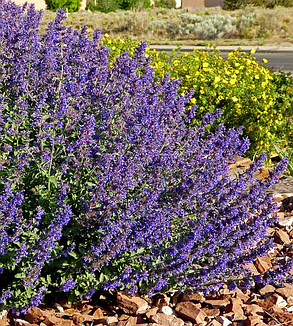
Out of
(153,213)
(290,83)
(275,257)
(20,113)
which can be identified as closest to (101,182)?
(153,213)

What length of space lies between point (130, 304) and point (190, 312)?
35cm

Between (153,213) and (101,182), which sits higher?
(101,182)

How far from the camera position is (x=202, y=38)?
107ft

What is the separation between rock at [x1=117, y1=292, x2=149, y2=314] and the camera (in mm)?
3480

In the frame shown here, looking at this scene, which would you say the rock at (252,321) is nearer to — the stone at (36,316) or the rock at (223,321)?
the rock at (223,321)

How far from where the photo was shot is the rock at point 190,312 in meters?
3.49

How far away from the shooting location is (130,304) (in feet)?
11.4

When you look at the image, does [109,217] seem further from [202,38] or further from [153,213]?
[202,38]

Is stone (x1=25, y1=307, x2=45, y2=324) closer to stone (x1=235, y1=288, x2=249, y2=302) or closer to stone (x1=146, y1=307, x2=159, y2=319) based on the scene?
stone (x1=146, y1=307, x2=159, y2=319)

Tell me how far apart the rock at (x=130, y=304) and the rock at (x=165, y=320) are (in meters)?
0.13

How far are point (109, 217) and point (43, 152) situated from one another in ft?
1.51

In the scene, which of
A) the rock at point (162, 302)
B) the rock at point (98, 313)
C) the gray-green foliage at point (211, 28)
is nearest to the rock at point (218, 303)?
the rock at point (162, 302)

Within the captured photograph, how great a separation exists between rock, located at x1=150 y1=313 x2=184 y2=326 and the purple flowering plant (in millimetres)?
140

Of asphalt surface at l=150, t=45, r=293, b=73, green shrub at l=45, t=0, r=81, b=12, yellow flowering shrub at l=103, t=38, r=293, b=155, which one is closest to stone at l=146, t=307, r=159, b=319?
yellow flowering shrub at l=103, t=38, r=293, b=155
